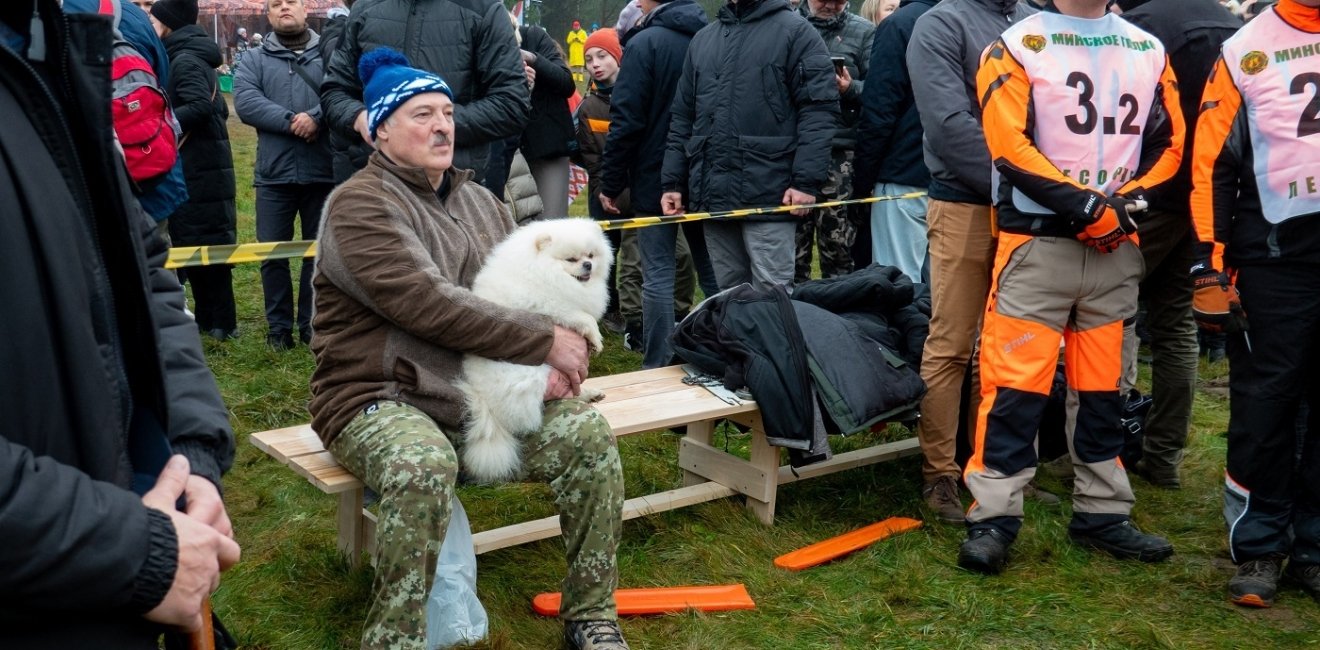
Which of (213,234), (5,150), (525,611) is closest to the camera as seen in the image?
(5,150)

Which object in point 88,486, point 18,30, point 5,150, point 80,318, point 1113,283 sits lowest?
point 1113,283

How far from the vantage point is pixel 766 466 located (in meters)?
4.53

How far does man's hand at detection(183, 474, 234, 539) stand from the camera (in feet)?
5.33

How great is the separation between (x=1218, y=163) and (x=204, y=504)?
3.58 metres

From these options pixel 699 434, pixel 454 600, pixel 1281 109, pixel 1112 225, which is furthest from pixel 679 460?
pixel 1281 109

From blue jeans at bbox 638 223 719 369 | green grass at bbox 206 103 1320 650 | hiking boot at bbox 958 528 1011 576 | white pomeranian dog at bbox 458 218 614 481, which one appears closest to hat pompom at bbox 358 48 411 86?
white pomeranian dog at bbox 458 218 614 481

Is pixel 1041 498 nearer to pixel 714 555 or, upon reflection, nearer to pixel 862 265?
pixel 714 555

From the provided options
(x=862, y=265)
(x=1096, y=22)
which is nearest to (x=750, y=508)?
(x=1096, y=22)

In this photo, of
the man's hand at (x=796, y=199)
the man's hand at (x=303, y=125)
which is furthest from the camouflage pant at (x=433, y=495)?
the man's hand at (x=303, y=125)

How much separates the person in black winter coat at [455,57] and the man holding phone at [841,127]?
2.13 metres

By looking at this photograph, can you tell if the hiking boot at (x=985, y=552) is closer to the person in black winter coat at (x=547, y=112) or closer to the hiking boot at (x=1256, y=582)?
the hiking boot at (x=1256, y=582)

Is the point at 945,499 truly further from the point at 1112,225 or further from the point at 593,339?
the point at 593,339

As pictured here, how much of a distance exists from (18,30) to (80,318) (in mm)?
377

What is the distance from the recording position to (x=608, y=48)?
7.77 metres
